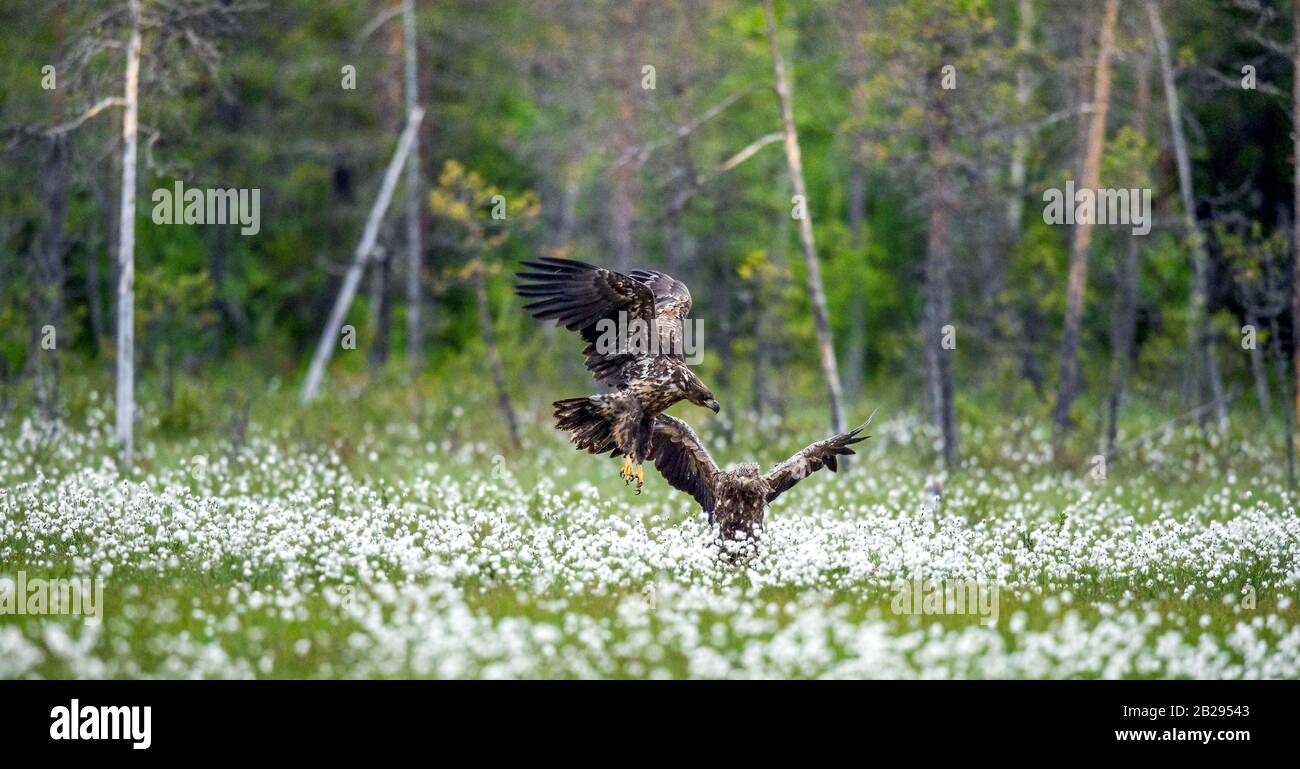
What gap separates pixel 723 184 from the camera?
3453cm

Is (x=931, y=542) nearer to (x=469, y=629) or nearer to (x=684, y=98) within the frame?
(x=469, y=629)

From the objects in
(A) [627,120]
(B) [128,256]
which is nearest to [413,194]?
(A) [627,120]

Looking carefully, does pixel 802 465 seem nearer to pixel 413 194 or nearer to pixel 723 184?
pixel 723 184

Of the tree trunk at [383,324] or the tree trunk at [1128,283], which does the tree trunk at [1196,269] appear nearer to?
the tree trunk at [1128,283]

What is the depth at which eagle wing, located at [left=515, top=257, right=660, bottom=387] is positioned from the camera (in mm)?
13914

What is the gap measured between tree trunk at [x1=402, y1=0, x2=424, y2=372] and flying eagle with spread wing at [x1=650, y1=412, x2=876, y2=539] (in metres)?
20.3

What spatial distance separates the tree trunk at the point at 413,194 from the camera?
34781 mm

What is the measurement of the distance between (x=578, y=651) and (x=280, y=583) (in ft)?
11.4

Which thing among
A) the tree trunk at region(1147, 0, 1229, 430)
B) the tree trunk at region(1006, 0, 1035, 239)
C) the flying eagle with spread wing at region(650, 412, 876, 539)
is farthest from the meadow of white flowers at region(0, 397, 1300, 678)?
the tree trunk at region(1006, 0, 1035, 239)

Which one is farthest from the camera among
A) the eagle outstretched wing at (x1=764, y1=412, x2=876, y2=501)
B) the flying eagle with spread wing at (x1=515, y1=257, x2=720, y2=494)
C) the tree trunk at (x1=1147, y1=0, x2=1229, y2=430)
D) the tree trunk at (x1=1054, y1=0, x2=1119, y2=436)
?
the tree trunk at (x1=1147, y1=0, x2=1229, y2=430)

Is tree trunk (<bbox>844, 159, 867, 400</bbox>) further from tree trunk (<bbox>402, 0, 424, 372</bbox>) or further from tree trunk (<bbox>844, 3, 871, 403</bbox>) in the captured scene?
tree trunk (<bbox>402, 0, 424, 372</bbox>)

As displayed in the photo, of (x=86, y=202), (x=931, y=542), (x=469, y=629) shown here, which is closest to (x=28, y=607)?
(x=469, y=629)

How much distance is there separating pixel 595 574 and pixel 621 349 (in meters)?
2.10

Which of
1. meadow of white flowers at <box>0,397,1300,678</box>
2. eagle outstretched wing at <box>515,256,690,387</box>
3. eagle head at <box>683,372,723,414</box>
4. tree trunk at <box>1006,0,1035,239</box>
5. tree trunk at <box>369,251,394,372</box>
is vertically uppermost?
tree trunk at <box>1006,0,1035,239</box>
